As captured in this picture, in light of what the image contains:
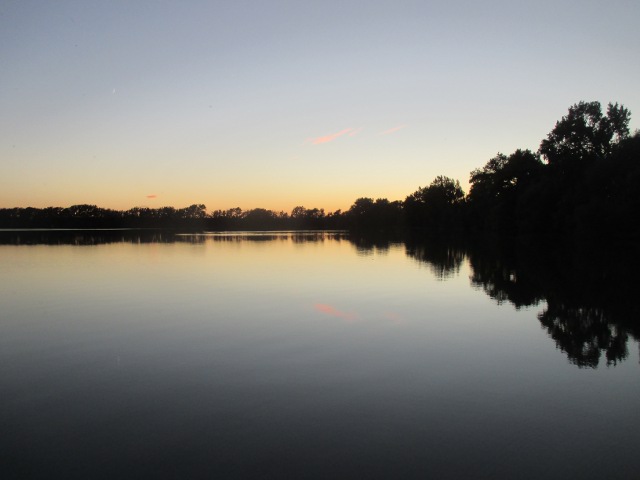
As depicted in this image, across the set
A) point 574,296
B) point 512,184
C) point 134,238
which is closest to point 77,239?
point 134,238

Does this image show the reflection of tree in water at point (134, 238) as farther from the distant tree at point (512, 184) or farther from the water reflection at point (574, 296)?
the water reflection at point (574, 296)

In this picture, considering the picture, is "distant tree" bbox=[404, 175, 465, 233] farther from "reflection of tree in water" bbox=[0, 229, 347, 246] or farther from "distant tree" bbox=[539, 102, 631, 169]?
"distant tree" bbox=[539, 102, 631, 169]

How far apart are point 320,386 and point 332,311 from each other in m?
6.56

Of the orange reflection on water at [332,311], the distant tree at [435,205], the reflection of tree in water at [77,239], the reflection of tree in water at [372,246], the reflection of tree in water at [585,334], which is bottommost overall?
→ the reflection of tree in water at [372,246]

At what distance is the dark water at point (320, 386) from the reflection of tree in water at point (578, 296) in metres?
0.10

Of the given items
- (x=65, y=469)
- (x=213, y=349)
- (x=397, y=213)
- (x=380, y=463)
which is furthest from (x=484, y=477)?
(x=397, y=213)

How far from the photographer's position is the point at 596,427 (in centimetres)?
628

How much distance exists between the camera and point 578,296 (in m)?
16.6

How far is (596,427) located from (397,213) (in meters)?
177

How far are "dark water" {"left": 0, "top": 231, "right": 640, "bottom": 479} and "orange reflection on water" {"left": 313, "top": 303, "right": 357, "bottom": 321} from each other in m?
0.13

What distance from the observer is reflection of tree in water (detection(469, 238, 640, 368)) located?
34.8ft

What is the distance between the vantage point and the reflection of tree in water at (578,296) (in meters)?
10.6

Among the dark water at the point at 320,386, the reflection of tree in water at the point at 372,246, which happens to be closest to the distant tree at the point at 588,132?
the reflection of tree in water at the point at 372,246

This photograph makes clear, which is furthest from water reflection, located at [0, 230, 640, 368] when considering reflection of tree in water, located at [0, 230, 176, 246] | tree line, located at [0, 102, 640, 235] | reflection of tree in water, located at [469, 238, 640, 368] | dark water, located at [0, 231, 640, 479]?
reflection of tree in water, located at [0, 230, 176, 246]
